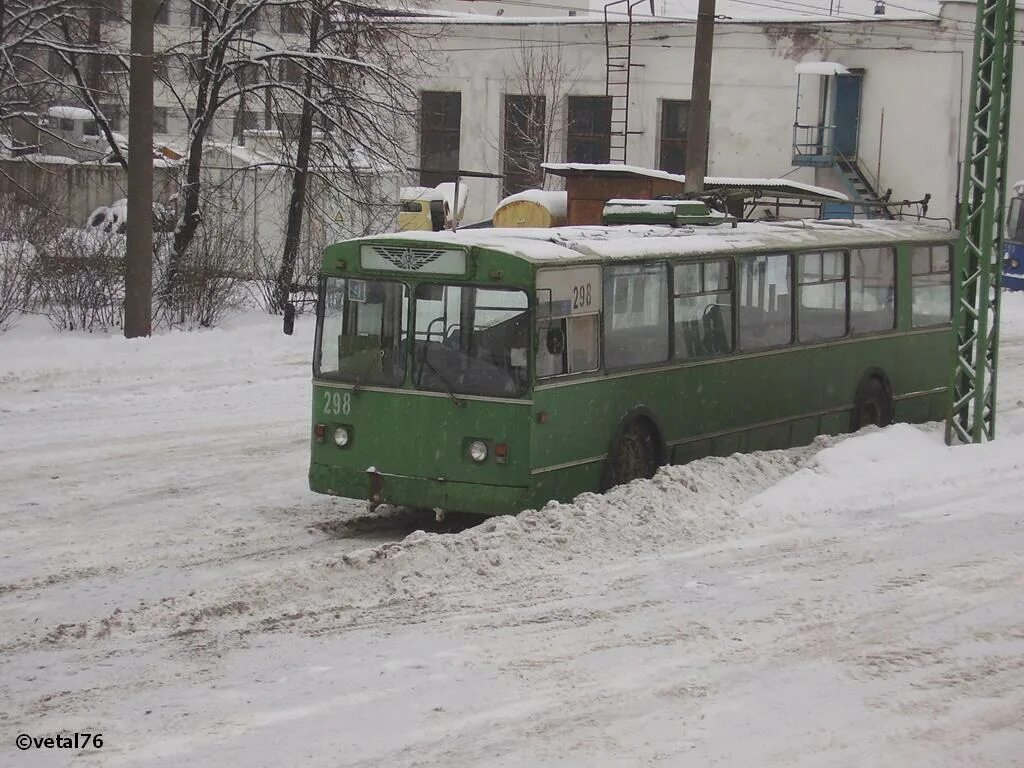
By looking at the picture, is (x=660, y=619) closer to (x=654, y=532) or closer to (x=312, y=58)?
(x=654, y=532)

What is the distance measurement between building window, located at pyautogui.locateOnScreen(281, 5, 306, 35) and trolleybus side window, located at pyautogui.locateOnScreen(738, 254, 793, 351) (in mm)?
14003

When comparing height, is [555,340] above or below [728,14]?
below

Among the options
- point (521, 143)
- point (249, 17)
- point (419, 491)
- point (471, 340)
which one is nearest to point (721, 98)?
point (521, 143)

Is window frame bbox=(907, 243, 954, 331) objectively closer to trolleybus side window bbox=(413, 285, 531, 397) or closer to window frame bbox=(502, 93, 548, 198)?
trolleybus side window bbox=(413, 285, 531, 397)

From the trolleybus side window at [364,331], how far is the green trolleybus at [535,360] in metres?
0.01

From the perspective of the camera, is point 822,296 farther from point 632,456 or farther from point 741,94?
point 741,94

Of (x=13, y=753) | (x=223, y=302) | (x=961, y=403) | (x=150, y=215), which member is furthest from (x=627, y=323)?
(x=223, y=302)

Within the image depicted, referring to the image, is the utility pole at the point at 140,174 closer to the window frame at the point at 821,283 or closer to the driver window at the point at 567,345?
the window frame at the point at 821,283

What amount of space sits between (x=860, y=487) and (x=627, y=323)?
2.26 metres

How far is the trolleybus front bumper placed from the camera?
11109 mm

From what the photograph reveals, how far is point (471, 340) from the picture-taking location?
1124 cm

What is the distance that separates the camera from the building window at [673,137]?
45728 mm

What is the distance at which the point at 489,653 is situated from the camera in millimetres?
8086

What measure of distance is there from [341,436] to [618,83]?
35.0 m
